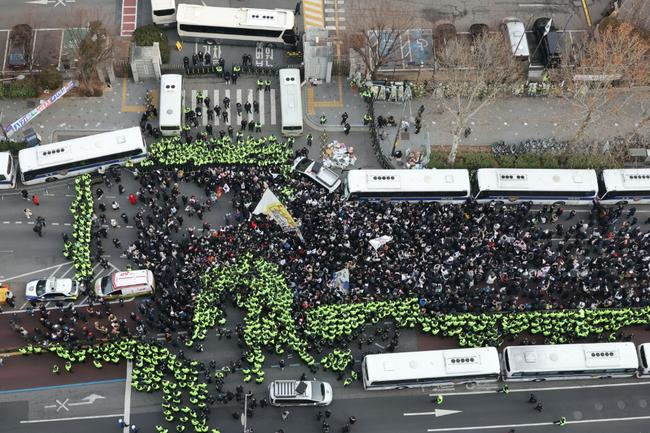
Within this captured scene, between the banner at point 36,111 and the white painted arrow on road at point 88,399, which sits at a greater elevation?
the banner at point 36,111

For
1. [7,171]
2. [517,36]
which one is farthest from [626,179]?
[7,171]

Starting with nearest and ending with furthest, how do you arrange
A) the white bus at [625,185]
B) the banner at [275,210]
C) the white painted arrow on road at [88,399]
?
the white painted arrow on road at [88,399] → the banner at [275,210] → the white bus at [625,185]

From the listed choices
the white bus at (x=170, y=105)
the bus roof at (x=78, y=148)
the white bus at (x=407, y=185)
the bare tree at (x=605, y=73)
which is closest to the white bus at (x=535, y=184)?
the white bus at (x=407, y=185)

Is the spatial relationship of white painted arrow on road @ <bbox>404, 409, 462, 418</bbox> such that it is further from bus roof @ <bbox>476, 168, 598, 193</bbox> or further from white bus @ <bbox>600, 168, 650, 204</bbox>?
white bus @ <bbox>600, 168, 650, 204</bbox>

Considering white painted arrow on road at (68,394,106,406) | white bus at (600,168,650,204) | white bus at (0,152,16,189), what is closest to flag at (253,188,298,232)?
white painted arrow on road at (68,394,106,406)

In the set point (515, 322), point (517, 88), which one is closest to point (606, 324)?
point (515, 322)

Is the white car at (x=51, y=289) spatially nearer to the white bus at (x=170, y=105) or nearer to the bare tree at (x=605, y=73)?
the white bus at (x=170, y=105)

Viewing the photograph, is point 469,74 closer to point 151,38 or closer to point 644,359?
point 644,359
